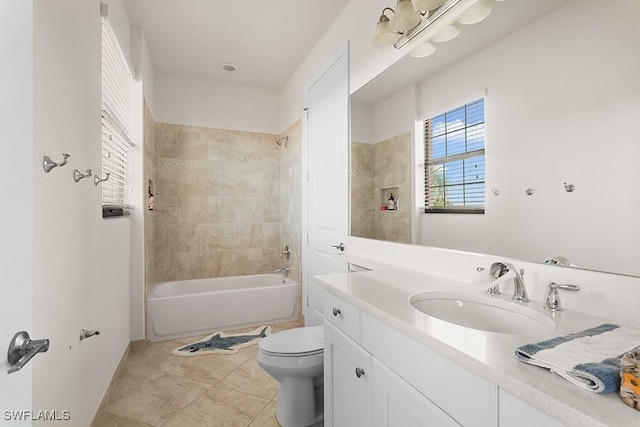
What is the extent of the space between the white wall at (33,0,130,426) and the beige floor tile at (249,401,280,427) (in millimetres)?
870

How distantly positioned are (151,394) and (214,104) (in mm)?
3082

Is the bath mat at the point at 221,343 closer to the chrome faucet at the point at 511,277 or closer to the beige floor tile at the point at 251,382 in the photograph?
the beige floor tile at the point at 251,382

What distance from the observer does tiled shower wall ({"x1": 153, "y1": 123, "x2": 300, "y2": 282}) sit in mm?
3512

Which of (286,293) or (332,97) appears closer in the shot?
(332,97)

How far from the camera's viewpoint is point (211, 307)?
10.1ft

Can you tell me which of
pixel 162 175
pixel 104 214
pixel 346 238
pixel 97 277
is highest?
pixel 162 175

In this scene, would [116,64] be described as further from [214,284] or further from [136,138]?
[214,284]

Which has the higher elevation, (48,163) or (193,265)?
(48,163)

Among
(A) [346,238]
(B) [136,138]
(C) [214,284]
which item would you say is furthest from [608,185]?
(C) [214,284]

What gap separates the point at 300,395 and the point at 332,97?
218 cm

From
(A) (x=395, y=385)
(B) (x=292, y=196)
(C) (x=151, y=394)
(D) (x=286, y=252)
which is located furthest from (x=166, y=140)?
(A) (x=395, y=385)

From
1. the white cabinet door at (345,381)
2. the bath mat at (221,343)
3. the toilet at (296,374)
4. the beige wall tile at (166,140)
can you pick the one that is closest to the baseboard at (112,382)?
the bath mat at (221,343)

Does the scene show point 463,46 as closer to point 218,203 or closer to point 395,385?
point 395,385

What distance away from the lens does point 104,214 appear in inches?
73.1
